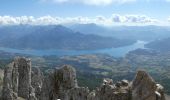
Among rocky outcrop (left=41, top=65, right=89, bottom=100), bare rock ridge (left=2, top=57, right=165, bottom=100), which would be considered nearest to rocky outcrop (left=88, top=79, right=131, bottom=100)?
bare rock ridge (left=2, top=57, right=165, bottom=100)

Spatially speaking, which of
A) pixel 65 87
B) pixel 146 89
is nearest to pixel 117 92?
pixel 146 89

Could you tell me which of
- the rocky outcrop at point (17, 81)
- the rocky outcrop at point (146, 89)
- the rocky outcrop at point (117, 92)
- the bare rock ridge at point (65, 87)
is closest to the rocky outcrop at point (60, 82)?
the bare rock ridge at point (65, 87)

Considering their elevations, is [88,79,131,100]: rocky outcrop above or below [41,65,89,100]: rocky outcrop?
above

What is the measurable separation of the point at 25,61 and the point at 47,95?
757 inches

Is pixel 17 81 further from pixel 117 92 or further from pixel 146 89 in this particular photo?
pixel 146 89

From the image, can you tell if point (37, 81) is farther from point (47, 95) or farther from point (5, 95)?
point (47, 95)

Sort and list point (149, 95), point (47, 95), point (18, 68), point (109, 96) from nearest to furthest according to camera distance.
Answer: point (149, 95) → point (109, 96) → point (47, 95) → point (18, 68)

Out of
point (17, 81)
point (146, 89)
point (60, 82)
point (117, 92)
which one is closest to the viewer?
point (146, 89)

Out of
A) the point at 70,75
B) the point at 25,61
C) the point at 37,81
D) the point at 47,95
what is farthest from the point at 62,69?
the point at 37,81

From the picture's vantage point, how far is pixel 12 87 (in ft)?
215

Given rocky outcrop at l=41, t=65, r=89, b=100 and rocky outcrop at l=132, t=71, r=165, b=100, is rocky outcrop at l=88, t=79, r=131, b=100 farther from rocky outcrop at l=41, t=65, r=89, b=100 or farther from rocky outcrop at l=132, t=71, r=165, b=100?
rocky outcrop at l=41, t=65, r=89, b=100

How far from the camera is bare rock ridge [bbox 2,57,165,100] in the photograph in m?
22.5

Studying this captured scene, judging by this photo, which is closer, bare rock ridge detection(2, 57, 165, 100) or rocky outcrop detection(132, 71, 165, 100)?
rocky outcrop detection(132, 71, 165, 100)

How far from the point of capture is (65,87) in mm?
51062
